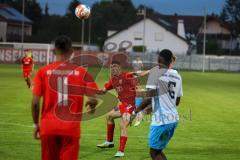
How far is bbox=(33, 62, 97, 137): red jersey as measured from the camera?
7.82 m

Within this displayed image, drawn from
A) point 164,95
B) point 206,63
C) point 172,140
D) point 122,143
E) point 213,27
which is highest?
point 213,27

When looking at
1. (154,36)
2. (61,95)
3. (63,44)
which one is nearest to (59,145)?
(61,95)

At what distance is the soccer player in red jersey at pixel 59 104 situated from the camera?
25.6 ft

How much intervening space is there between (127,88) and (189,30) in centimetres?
11647

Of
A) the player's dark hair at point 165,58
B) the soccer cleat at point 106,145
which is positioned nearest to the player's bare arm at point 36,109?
the player's dark hair at point 165,58

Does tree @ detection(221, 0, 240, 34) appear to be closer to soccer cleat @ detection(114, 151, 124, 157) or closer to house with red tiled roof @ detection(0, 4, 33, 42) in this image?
house with red tiled roof @ detection(0, 4, 33, 42)

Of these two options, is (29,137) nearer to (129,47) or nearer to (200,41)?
(129,47)

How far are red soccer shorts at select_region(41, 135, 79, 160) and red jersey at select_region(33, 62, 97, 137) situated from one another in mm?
65

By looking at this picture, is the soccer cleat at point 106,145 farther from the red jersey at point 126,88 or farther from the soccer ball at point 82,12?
the soccer ball at point 82,12

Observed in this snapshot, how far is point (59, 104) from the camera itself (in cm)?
795

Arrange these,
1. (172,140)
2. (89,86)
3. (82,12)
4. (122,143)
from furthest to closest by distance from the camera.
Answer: (82,12), (172,140), (122,143), (89,86)

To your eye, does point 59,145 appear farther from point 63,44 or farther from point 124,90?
point 124,90

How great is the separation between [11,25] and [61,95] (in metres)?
107

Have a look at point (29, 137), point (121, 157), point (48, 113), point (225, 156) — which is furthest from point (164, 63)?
point (29, 137)
